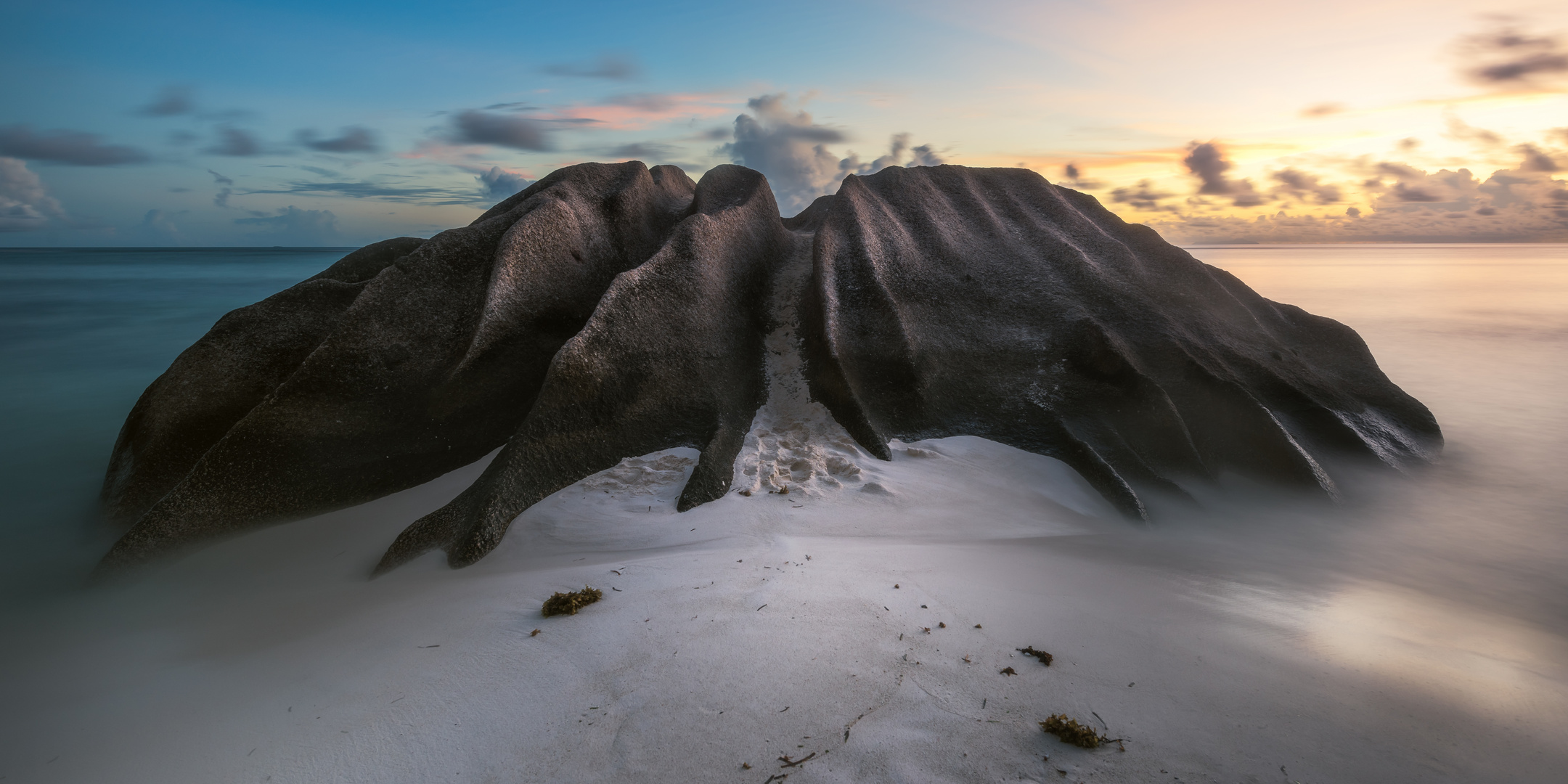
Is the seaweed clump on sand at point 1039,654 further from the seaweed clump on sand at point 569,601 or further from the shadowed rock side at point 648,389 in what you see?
the shadowed rock side at point 648,389

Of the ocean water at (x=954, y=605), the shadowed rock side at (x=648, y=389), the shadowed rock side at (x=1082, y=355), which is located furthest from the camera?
the shadowed rock side at (x=1082, y=355)

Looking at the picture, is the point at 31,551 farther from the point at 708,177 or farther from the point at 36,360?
the point at 36,360

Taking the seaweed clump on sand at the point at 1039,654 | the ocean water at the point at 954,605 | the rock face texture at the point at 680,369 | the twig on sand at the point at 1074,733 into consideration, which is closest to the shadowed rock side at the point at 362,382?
the rock face texture at the point at 680,369

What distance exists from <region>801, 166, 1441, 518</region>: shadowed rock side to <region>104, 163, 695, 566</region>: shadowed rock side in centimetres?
310

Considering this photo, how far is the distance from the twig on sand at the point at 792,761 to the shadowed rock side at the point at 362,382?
498cm

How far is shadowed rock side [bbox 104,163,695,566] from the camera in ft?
20.6

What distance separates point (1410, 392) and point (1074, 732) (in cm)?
1529

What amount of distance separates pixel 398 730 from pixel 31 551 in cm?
627

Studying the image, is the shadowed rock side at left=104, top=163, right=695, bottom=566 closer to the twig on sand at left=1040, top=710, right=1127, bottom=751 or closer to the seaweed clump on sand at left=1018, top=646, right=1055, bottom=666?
the seaweed clump on sand at left=1018, top=646, right=1055, bottom=666

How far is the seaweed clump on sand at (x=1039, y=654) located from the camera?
3594mm

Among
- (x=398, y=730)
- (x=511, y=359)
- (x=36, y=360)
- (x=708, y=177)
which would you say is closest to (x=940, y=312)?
(x=708, y=177)

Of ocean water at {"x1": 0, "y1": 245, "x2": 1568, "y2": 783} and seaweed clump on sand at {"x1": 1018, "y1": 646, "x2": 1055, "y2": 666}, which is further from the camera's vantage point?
seaweed clump on sand at {"x1": 1018, "y1": 646, "x2": 1055, "y2": 666}

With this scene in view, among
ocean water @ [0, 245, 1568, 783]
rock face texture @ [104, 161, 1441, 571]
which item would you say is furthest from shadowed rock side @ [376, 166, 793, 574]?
ocean water @ [0, 245, 1568, 783]

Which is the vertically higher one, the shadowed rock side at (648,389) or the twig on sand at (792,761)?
the shadowed rock side at (648,389)
